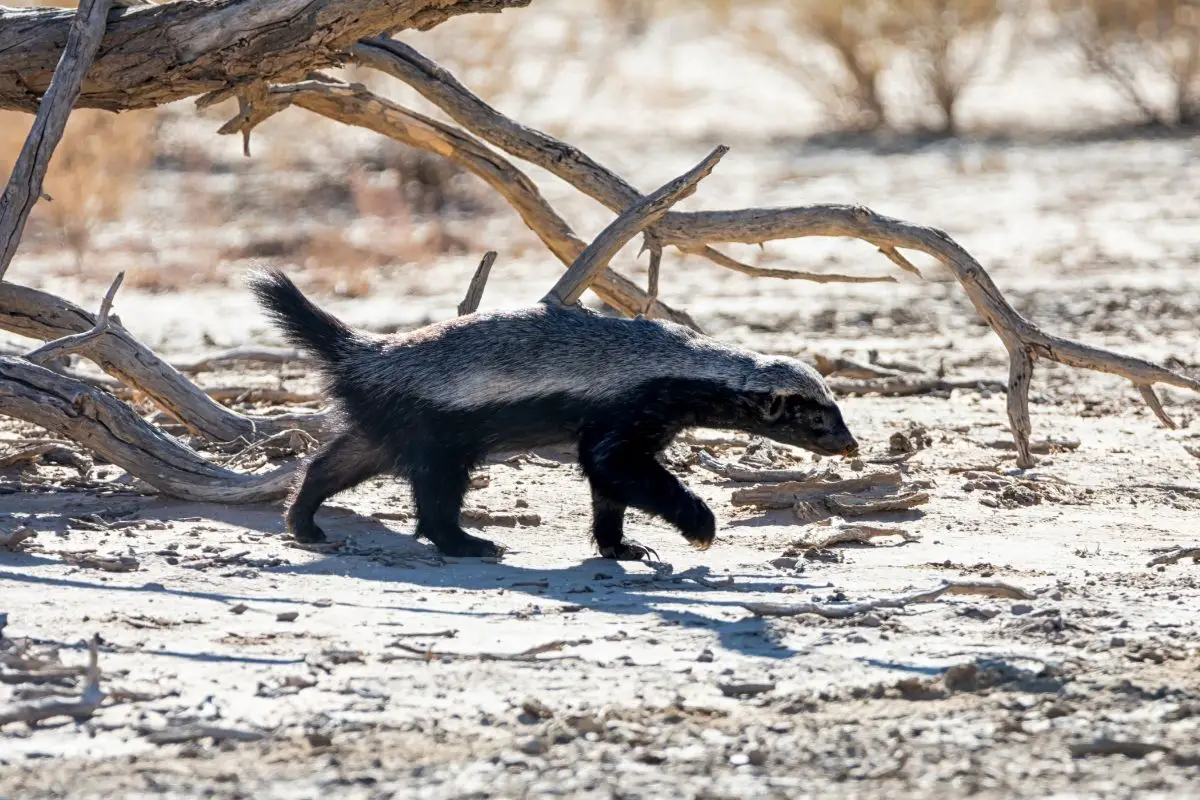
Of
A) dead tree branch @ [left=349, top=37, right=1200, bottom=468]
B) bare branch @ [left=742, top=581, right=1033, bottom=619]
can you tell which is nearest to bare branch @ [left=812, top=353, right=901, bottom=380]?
dead tree branch @ [left=349, top=37, right=1200, bottom=468]

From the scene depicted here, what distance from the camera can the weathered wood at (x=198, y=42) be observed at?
6789 mm

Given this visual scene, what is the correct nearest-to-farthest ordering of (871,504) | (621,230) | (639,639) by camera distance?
(639,639)
(871,504)
(621,230)

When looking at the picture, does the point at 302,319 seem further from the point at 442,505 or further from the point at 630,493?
the point at 630,493

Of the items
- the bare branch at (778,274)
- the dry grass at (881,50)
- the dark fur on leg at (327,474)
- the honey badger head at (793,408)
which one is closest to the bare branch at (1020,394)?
the bare branch at (778,274)

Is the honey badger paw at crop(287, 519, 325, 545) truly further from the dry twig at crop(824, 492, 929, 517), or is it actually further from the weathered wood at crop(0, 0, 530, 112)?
the dry twig at crop(824, 492, 929, 517)

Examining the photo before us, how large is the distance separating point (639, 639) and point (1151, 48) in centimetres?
1716

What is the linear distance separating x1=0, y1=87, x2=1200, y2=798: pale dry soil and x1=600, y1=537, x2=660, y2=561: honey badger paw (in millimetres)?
112

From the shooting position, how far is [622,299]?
8.40 metres

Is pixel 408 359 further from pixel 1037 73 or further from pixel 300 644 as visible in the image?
pixel 1037 73

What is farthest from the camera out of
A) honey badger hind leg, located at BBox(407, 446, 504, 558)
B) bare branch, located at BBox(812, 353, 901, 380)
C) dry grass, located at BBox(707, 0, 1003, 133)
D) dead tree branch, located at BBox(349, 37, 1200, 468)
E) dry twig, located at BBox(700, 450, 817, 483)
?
dry grass, located at BBox(707, 0, 1003, 133)

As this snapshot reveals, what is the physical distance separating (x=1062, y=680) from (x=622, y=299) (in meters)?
4.03

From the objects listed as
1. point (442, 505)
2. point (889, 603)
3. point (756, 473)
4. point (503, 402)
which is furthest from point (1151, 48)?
point (889, 603)

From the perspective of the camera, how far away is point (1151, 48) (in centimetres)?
2047

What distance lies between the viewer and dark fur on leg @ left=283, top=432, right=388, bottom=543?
6609 millimetres
